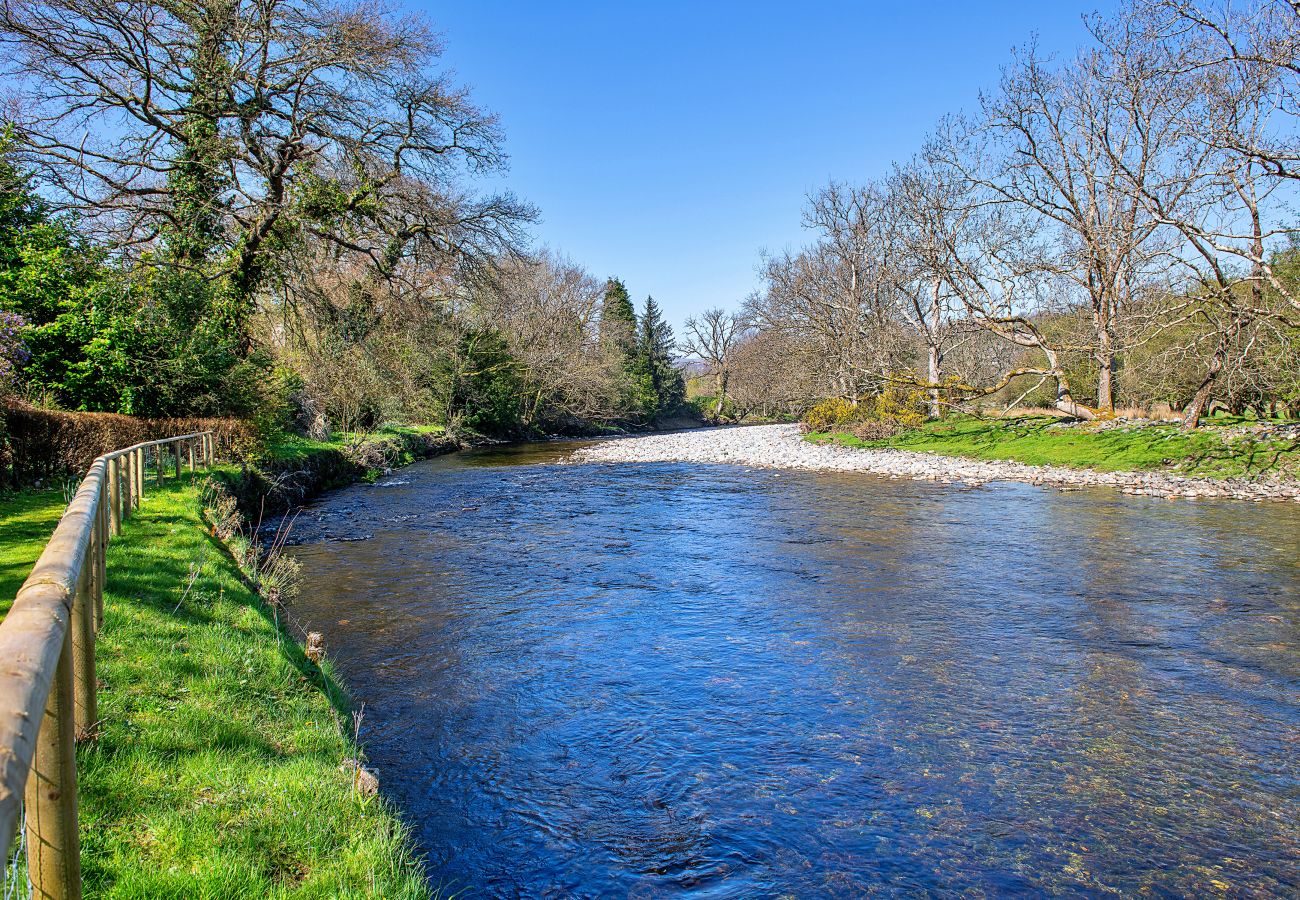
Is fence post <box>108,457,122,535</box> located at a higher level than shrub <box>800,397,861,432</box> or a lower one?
lower

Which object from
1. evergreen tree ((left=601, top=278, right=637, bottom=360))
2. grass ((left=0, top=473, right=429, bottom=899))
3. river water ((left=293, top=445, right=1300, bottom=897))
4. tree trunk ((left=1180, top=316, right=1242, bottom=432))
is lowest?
river water ((left=293, top=445, right=1300, bottom=897))

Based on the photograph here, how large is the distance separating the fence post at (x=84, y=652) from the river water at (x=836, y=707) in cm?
183

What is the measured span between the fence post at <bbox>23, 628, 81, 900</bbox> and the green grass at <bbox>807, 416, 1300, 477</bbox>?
863 inches

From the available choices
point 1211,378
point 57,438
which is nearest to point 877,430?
point 1211,378

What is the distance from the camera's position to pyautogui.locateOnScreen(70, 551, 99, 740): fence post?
345 cm

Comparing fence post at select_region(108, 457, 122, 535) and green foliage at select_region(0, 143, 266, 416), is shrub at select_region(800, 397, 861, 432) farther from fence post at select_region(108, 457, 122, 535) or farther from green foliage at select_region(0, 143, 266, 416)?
fence post at select_region(108, 457, 122, 535)

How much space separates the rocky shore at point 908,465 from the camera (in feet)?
55.8

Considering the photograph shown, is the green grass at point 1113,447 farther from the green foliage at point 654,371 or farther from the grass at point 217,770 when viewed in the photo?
the green foliage at point 654,371

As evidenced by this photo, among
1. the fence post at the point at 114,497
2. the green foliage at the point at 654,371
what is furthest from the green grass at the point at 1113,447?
the green foliage at the point at 654,371

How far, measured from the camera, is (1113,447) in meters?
22.0

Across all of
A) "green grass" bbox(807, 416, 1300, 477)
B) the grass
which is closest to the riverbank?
the grass

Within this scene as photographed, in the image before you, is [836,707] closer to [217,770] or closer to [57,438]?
[217,770]

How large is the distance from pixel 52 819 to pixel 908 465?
966 inches

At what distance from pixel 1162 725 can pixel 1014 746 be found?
131 centimetres
